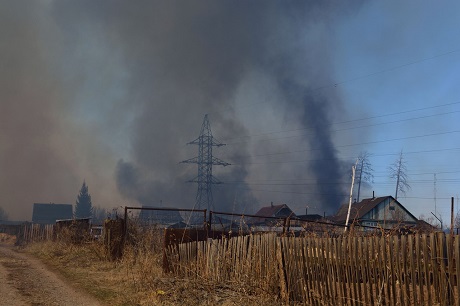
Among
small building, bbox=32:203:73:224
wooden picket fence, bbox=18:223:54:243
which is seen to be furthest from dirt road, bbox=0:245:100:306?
small building, bbox=32:203:73:224

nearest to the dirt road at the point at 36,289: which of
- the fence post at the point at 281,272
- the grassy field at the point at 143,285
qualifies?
the grassy field at the point at 143,285

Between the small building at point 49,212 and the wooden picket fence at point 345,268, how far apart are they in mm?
139832

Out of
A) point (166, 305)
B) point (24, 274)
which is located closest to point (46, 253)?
point (24, 274)

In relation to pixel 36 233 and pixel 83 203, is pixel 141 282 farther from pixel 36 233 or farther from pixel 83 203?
pixel 83 203

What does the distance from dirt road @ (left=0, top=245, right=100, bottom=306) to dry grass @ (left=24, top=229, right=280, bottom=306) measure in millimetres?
456

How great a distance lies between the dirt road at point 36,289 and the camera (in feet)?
34.1

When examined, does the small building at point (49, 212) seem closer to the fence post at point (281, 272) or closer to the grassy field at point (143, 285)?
the grassy field at point (143, 285)

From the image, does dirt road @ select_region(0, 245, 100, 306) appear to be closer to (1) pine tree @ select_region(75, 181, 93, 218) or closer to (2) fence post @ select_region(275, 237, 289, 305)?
(2) fence post @ select_region(275, 237, 289, 305)

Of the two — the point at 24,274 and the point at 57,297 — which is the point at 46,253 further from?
the point at 57,297

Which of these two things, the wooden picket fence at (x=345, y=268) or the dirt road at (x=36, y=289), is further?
the dirt road at (x=36, y=289)

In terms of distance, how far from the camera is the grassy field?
9273 mm

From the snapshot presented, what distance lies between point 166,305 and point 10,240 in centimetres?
4875

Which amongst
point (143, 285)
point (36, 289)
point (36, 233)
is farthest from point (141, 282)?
point (36, 233)

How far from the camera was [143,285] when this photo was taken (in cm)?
1116
